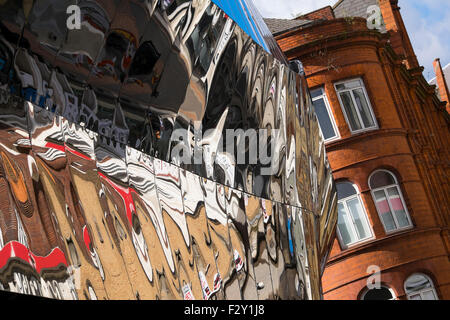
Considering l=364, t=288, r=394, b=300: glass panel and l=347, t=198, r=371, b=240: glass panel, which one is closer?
l=364, t=288, r=394, b=300: glass panel

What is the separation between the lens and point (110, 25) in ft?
6.59

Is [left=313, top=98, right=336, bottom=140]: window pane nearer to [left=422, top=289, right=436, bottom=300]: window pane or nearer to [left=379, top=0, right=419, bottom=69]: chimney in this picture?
[left=422, top=289, right=436, bottom=300]: window pane

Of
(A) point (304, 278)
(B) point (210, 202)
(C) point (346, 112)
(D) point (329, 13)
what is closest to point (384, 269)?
(C) point (346, 112)

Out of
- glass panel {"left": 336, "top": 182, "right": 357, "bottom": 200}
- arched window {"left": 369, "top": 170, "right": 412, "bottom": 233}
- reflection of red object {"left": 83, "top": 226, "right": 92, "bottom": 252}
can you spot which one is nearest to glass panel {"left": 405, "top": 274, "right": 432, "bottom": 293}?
arched window {"left": 369, "top": 170, "right": 412, "bottom": 233}

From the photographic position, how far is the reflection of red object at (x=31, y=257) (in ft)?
4.97

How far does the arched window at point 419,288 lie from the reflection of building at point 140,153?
1282cm

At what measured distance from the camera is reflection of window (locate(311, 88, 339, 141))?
53.7 feet

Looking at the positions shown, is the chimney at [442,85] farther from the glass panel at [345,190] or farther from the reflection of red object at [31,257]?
the reflection of red object at [31,257]

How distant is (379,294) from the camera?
15453 millimetres

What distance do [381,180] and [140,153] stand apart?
14686 mm

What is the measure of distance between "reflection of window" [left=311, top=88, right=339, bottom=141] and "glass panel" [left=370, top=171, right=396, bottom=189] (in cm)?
138
